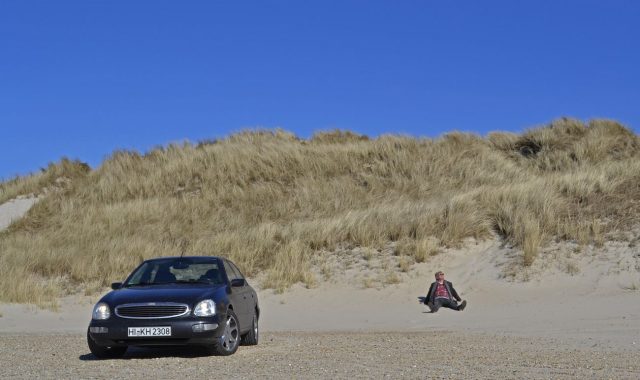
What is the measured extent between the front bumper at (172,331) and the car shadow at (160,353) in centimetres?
69

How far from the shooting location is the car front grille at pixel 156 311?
450 inches

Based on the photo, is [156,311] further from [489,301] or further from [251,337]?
[489,301]

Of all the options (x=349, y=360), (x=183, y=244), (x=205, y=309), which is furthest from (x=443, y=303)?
(x=183, y=244)

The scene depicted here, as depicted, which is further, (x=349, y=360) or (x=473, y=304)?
(x=473, y=304)

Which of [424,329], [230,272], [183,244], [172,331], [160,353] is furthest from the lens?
[183,244]

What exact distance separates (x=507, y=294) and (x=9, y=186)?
23.5 m

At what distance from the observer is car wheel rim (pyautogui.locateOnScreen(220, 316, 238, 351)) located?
11.8 metres

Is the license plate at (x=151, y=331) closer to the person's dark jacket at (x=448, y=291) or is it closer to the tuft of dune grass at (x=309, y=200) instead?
the person's dark jacket at (x=448, y=291)

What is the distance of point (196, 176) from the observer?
3272 centimetres

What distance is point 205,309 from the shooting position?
11.5m

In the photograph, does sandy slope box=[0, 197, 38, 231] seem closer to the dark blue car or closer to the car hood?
the car hood

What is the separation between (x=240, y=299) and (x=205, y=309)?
55.2 inches

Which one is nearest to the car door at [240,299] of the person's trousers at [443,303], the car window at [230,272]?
the car window at [230,272]

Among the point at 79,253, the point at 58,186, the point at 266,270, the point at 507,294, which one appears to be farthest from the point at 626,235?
the point at 58,186
